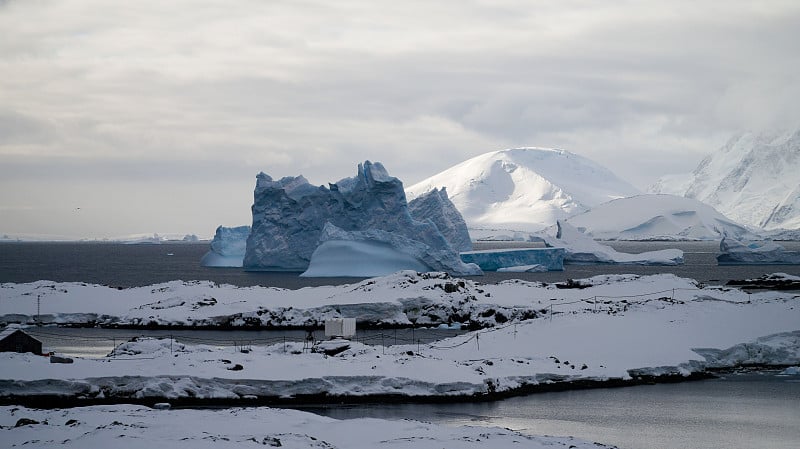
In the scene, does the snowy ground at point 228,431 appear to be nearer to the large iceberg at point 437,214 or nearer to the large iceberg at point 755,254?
the large iceberg at point 437,214

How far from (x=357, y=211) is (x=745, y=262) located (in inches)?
1691

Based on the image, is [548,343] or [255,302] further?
[255,302]

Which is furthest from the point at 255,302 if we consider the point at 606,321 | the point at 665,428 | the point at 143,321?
the point at 665,428

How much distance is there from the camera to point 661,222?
160m

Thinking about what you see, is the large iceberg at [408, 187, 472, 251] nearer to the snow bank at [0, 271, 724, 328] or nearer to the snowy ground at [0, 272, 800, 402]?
the snow bank at [0, 271, 724, 328]

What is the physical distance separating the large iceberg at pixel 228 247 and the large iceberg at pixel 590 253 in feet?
83.3

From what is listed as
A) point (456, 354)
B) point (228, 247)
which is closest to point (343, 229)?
→ point (228, 247)

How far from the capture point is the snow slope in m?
159

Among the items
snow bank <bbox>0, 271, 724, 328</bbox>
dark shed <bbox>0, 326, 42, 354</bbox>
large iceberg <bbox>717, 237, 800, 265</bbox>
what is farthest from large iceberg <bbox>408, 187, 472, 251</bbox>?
dark shed <bbox>0, 326, 42, 354</bbox>

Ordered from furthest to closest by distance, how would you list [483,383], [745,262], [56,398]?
1. [745,262]
2. [483,383]
3. [56,398]

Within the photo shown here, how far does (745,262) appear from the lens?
8994cm

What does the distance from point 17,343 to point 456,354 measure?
11432 millimetres

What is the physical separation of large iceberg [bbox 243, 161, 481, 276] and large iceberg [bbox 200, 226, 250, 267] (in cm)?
963

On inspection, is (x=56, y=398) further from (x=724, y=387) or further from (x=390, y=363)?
(x=724, y=387)
